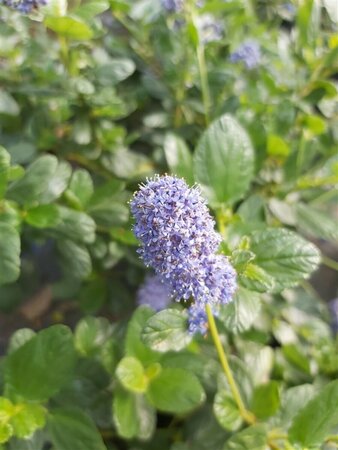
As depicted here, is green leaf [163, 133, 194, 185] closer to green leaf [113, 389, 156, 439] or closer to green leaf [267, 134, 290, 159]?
green leaf [267, 134, 290, 159]

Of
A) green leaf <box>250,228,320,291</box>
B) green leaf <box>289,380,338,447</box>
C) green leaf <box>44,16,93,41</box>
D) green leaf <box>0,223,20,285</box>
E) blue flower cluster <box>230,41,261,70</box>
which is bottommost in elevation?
green leaf <box>289,380,338,447</box>

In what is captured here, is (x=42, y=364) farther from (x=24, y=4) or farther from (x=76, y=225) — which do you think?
(x=24, y=4)

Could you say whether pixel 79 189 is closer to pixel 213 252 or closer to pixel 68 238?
pixel 68 238

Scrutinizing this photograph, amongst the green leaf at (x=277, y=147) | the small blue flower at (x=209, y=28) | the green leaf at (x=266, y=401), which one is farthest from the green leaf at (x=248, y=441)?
the small blue flower at (x=209, y=28)

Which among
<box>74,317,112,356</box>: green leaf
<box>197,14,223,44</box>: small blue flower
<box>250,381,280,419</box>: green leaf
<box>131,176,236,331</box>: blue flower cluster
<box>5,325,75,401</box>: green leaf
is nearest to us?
<box>131,176,236,331</box>: blue flower cluster

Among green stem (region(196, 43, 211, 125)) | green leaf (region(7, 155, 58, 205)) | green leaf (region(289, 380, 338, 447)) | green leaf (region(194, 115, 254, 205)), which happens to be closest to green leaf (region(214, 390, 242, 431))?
green leaf (region(289, 380, 338, 447))

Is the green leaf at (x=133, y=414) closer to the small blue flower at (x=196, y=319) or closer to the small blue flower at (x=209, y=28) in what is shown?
the small blue flower at (x=196, y=319)
